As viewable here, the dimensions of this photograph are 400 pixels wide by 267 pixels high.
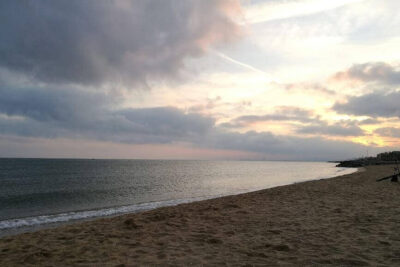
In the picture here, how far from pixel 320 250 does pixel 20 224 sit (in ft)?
51.6

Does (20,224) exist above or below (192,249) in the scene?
below

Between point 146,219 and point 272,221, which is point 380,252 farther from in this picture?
Answer: point 146,219

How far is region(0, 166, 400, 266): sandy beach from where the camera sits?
19.9 ft

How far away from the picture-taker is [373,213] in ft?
34.7

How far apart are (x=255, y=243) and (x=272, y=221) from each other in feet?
9.77

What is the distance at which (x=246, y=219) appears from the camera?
415 inches

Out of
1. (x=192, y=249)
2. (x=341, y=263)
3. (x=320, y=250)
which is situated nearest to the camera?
(x=341, y=263)

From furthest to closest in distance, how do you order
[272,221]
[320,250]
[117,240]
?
[272,221] → [117,240] → [320,250]

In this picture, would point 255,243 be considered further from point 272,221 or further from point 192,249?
point 272,221

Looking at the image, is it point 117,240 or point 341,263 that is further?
point 117,240

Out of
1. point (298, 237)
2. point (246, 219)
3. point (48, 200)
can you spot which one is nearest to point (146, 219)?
point (246, 219)

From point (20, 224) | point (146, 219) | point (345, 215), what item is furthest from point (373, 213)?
point (20, 224)

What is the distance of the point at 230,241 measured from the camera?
7527 millimetres

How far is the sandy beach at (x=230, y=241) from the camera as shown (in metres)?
6.06
